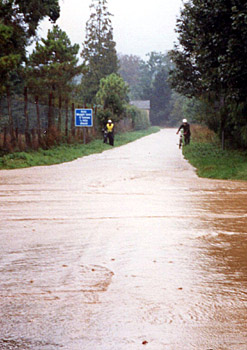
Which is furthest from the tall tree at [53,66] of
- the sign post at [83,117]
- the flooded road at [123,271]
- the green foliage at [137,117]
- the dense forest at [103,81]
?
the flooded road at [123,271]

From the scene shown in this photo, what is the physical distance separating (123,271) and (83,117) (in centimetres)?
2669

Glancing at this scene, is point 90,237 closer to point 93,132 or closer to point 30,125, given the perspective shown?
point 30,125

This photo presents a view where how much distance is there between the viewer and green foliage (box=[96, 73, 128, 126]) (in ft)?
141

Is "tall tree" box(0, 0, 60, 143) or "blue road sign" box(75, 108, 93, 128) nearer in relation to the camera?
"tall tree" box(0, 0, 60, 143)

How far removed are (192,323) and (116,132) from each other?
155 feet

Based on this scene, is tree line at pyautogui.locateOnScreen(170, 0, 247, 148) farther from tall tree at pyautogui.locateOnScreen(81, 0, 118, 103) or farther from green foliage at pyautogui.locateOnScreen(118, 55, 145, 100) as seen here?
green foliage at pyautogui.locateOnScreen(118, 55, 145, 100)

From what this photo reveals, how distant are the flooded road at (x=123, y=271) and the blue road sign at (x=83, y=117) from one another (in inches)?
808

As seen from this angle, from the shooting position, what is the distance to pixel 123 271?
17.6 ft

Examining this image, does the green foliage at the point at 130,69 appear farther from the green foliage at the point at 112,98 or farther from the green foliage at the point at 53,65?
the green foliage at the point at 53,65

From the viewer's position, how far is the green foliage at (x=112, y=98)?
141 ft

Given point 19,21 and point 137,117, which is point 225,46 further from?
point 137,117

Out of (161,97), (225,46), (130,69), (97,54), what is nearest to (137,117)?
(97,54)

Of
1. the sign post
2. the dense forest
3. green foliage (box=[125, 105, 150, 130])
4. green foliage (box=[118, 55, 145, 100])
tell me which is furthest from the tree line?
green foliage (box=[118, 55, 145, 100])

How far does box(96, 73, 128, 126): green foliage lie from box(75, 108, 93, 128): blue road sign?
860 centimetres
